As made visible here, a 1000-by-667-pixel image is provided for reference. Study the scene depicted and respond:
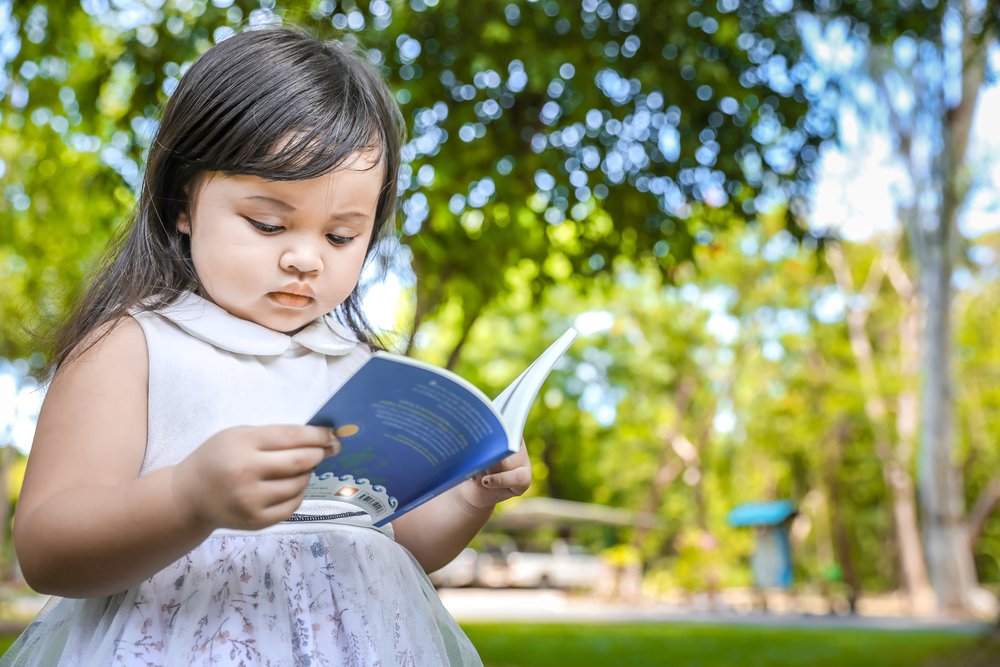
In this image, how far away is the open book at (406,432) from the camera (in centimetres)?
105

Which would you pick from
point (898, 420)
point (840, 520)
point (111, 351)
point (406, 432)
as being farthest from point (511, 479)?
point (898, 420)

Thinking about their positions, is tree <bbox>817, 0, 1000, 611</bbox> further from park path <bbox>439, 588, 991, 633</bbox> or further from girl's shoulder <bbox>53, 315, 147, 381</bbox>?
girl's shoulder <bbox>53, 315, 147, 381</bbox>

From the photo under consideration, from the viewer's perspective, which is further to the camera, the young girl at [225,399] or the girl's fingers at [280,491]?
the young girl at [225,399]

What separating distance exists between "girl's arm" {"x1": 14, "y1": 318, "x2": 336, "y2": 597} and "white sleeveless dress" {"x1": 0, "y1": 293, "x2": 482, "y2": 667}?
0.04 meters

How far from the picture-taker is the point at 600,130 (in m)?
4.69

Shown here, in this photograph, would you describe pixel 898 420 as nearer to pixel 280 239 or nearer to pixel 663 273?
pixel 663 273

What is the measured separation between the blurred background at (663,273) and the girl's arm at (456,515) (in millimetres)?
452

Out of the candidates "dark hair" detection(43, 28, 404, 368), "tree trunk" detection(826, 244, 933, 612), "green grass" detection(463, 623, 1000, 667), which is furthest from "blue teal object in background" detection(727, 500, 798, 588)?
"dark hair" detection(43, 28, 404, 368)

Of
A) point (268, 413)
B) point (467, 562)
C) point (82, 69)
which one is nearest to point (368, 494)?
point (268, 413)

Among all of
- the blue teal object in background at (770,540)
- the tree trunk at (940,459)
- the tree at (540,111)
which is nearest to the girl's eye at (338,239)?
the tree at (540,111)

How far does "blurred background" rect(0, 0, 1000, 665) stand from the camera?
173 inches

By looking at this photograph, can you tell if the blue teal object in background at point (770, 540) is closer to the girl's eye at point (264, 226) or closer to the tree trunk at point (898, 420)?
the tree trunk at point (898, 420)

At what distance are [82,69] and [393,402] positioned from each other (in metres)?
6.51

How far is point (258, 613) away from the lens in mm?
1219
